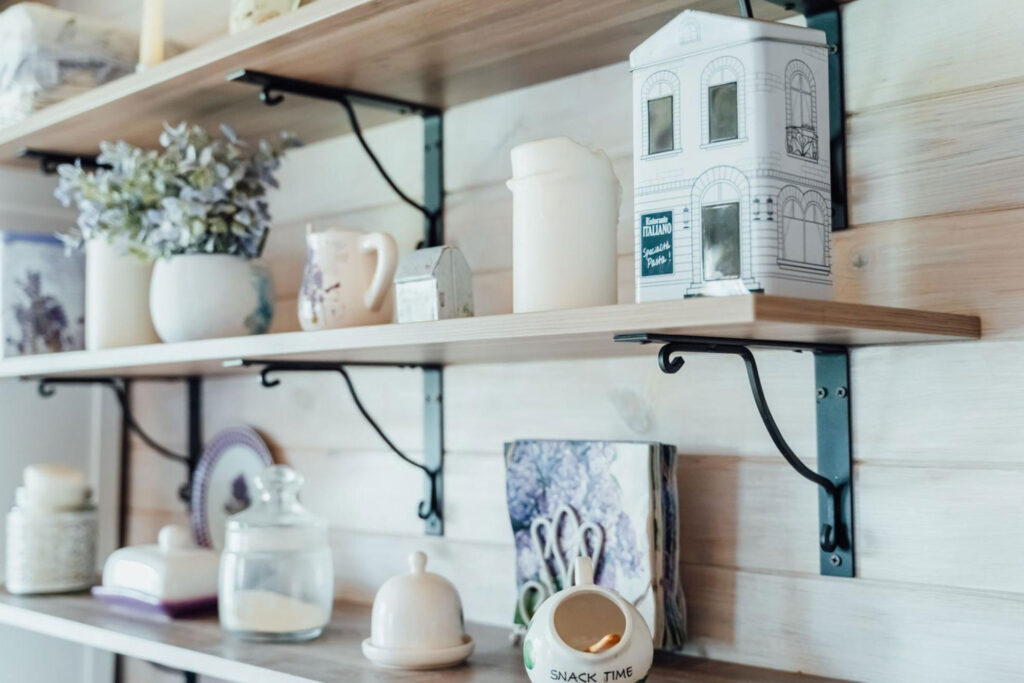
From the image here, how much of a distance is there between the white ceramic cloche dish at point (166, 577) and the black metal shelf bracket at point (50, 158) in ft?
1.91

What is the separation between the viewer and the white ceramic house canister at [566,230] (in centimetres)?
99

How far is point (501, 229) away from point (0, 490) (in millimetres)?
1018

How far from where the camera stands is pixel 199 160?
1.37 metres

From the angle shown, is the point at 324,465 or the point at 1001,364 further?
the point at 324,465

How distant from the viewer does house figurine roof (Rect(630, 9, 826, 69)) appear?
856 mm

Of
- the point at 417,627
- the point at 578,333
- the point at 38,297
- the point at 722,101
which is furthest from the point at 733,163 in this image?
the point at 38,297

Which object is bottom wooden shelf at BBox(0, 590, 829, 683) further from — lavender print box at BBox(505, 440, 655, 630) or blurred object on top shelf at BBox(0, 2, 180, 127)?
blurred object on top shelf at BBox(0, 2, 180, 127)

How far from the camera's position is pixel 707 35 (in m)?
0.88

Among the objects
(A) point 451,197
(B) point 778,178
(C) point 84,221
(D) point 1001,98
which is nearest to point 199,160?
(C) point 84,221

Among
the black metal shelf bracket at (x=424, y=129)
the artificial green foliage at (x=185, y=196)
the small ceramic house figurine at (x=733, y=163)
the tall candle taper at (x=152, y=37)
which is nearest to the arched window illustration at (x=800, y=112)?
the small ceramic house figurine at (x=733, y=163)

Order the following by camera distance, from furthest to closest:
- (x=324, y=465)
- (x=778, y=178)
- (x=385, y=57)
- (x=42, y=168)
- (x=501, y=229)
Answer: (x=42, y=168) → (x=324, y=465) → (x=501, y=229) → (x=385, y=57) → (x=778, y=178)

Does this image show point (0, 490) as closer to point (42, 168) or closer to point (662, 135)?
point (42, 168)

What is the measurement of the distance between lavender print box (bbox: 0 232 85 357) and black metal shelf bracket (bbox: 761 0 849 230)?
3.71ft

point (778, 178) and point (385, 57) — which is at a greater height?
point (385, 57)
